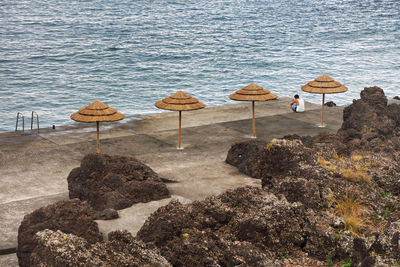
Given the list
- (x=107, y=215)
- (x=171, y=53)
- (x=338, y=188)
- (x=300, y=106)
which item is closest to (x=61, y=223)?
(x=107, y=215)

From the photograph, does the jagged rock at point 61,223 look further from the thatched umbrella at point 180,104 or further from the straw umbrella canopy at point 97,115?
the thatched umbrella at point 180,104

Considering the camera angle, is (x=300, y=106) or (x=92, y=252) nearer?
(x=92, y=252)

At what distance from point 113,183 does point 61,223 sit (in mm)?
3067

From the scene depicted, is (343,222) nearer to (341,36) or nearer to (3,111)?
(3,111)

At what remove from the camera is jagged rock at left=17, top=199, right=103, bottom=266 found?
9.66 m

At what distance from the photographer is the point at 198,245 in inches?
346

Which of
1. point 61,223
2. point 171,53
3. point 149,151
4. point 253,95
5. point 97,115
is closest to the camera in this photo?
point 61,223

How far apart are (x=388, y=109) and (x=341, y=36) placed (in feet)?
213

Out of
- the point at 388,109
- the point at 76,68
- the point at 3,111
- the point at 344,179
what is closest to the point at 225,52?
the point at 76,68

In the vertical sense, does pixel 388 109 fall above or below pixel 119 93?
above

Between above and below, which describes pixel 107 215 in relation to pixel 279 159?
below

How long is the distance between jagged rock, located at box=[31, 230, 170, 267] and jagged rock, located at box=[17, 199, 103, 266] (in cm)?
116

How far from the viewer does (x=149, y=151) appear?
17.9 metres

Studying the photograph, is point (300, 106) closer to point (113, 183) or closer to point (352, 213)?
point (113, 183)
